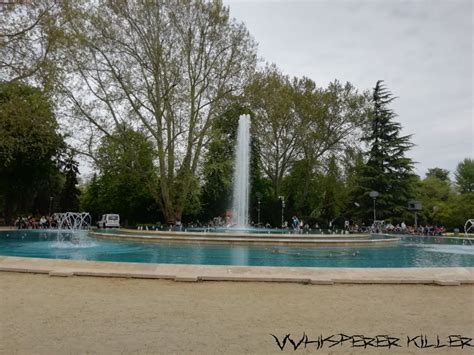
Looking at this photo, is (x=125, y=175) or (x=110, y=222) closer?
(x=125, y=175)

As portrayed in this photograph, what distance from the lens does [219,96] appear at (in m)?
32.9

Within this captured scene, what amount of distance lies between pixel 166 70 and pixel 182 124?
4.54m

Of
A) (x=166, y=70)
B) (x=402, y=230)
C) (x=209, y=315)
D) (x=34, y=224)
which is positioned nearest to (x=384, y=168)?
(x=402, y=230)

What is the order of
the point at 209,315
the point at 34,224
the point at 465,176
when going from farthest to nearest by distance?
the point at 465,176 → the point at 34,224 → the point at 209,315

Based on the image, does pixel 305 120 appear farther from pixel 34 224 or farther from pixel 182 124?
pixel 34 224

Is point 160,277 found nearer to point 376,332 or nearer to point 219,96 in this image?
point 376,332

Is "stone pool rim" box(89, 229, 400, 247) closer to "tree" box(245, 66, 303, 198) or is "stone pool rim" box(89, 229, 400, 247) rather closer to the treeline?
the treeline

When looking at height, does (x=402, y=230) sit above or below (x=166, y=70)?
below

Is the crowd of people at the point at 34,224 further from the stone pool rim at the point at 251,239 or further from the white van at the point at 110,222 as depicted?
the stone pool rim at the point at 251,239

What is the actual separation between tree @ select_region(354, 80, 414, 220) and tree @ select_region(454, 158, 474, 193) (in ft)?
89.8

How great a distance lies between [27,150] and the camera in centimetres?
3556

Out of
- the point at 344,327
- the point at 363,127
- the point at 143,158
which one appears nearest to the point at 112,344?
the point at 344,327

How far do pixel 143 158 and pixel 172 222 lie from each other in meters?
6.94

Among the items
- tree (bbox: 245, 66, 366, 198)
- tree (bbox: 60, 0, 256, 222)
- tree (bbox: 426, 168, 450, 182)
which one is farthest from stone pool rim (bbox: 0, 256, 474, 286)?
tree (bbox: 426, 168, 450, 182)
